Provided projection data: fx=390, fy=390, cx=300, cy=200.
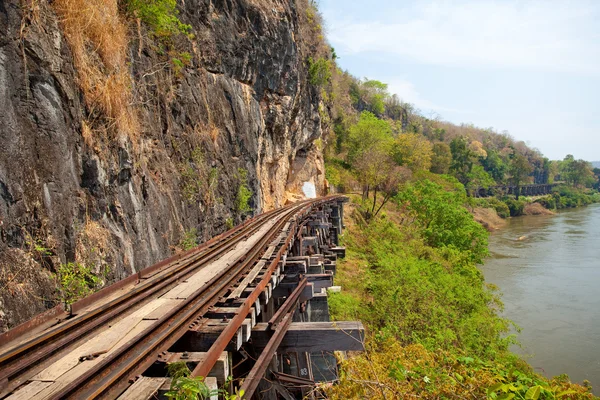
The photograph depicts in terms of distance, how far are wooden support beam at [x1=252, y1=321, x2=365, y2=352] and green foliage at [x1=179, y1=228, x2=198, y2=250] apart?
22.7 ft

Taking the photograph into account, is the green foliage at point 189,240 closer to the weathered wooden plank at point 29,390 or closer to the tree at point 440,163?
the weathered wooden plank at point 29,390

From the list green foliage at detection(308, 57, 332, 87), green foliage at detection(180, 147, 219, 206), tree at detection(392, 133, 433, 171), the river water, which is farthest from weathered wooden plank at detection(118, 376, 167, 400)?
tree at detection(392, 133, 433, 171)

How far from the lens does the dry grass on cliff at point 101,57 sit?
777 cm

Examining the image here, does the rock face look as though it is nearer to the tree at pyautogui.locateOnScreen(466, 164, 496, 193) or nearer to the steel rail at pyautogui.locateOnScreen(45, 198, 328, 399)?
the steel rail at pyautogui.locateOnScreen(45, 198, 328, 399)

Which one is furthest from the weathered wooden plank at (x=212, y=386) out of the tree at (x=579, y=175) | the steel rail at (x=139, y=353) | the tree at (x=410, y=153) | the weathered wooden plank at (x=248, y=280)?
the tree at (x=579, y=175)

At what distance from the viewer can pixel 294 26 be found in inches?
1097

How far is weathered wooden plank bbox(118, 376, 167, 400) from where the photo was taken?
2921 mm

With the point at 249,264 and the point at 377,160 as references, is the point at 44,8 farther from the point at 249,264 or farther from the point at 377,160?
the point at 377,160

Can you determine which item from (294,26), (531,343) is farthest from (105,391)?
(294,26)

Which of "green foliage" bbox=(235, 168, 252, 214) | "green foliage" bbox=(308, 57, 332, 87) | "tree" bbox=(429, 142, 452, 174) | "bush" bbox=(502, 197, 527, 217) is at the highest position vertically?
"green foliage" bbox=(308, 57, 332, 87)

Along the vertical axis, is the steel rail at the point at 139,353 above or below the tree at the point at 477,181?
below

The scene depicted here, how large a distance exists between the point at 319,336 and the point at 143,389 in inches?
92.7

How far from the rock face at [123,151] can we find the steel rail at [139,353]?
2.48 m

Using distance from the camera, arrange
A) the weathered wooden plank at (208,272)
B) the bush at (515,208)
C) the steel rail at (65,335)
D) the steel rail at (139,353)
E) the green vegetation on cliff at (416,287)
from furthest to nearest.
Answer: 1. the bush at (515,208)
2. the weathered wooden plank at (208,272)
3. the green vegetation on cliff at (416,287)
4. the steel rail at (65,335)
5. the steel rail at (139,353)
